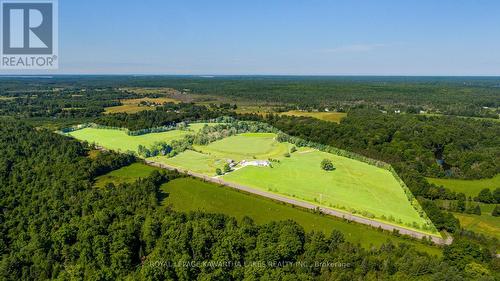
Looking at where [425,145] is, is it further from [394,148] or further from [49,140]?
[49,140]

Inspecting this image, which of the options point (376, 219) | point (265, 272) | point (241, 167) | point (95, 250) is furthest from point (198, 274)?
point (241, 167)

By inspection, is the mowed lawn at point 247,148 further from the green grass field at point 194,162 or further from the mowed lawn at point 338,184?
the mowed lawn at point 338,184

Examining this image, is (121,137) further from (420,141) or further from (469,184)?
(469,184)

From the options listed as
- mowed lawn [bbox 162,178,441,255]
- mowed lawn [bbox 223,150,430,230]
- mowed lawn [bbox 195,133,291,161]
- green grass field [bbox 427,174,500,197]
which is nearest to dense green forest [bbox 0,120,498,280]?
mowed lawn [bbox 162,178,441,255]

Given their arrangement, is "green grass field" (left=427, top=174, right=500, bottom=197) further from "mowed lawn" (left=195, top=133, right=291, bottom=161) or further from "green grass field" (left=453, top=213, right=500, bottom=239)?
"mowed lawn" (left=195, top=133, right=291, bottom=161)

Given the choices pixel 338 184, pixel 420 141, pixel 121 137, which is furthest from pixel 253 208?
pixel 121 137
